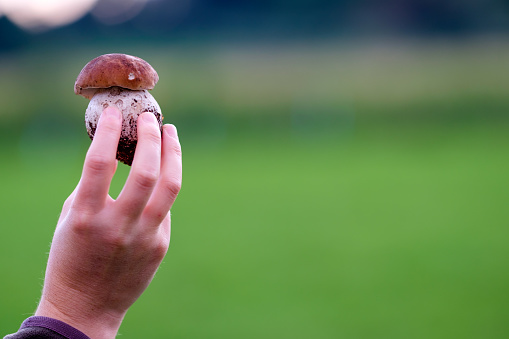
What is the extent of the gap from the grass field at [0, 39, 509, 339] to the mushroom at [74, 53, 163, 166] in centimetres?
535

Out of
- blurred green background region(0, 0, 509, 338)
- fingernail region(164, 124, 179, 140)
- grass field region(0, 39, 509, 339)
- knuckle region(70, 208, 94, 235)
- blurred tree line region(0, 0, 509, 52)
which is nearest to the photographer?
knuckle region(70, 208, 94, 235)

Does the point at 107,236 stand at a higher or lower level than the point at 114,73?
lower

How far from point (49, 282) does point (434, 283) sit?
8138 millimetres

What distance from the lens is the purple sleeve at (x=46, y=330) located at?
1.22 metres

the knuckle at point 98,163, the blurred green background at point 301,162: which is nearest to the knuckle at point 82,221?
the knuckle at point 98,163

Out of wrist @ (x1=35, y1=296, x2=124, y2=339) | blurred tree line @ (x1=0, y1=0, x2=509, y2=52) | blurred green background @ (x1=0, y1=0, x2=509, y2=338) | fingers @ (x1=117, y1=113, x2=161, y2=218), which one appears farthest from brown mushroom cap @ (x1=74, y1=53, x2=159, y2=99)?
blurred tree line @ (x1=0, y1=0, x2=509, y2=52)

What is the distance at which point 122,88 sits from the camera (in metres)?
1.94

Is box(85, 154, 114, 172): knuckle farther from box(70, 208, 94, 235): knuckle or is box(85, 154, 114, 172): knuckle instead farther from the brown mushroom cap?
the brown mushroom cap

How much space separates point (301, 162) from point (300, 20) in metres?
11.6

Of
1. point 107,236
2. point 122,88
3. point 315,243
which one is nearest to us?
point 107,236

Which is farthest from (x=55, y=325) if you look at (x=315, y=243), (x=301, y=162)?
(x=301, y=162)

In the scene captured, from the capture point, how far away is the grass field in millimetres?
7391

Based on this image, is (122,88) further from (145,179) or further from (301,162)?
(301,162)

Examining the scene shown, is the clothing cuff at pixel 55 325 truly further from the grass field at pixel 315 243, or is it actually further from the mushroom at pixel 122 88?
the grass field at pixel 315 243
